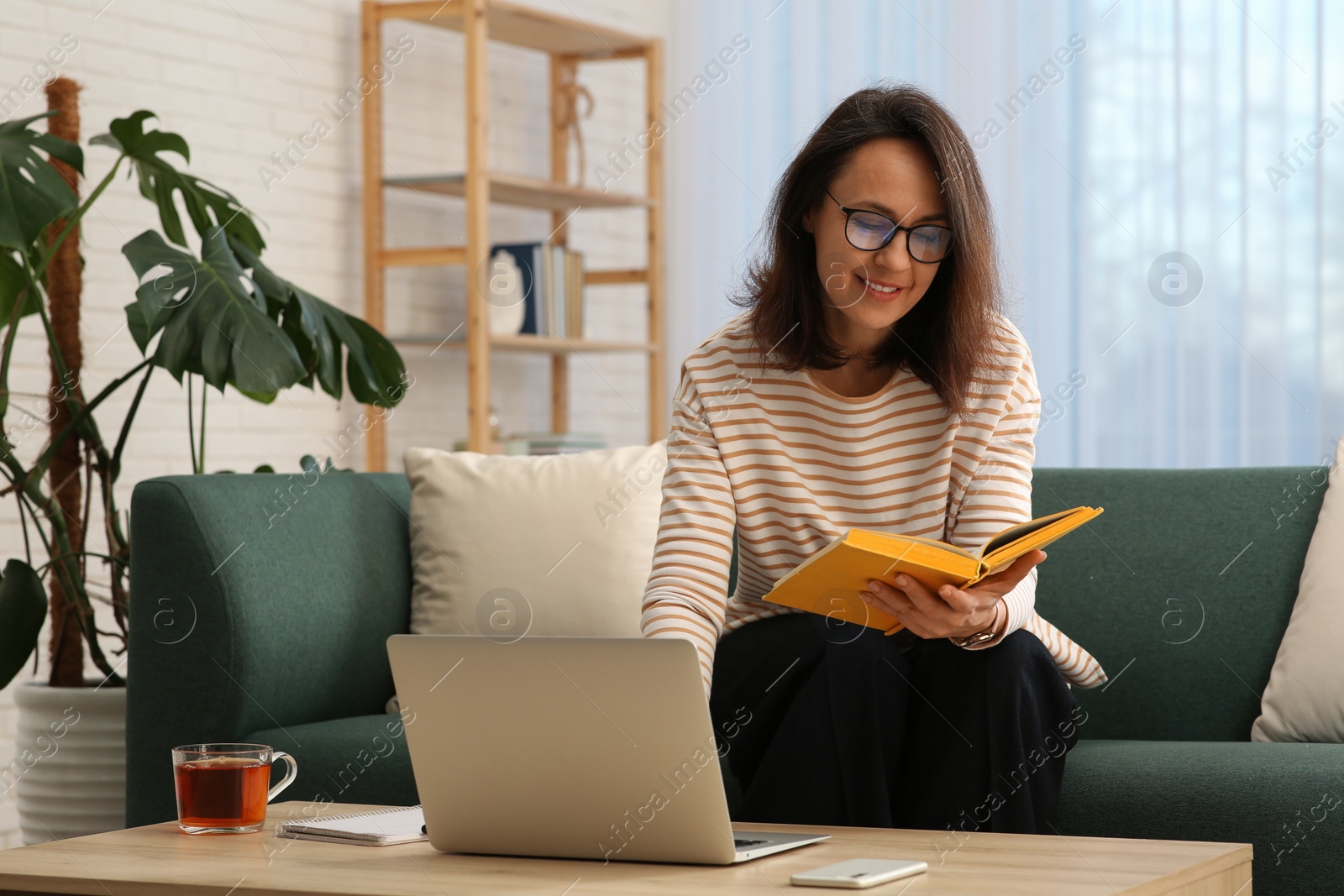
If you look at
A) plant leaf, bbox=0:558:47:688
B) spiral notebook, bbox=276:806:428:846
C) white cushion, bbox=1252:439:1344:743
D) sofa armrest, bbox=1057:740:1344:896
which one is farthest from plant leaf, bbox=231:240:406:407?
→ white cushion, bbox=1252:439:1344:743

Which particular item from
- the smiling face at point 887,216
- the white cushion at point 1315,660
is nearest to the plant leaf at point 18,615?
the smiling face at point 887,216

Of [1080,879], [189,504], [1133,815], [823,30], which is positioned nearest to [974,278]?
[1133,815]

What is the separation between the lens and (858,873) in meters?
1.09

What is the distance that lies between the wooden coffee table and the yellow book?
23cm

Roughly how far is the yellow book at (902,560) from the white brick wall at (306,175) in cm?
218

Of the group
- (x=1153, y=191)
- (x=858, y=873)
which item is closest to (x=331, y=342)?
(x=858, y=873)

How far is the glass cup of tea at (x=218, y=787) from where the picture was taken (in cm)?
143

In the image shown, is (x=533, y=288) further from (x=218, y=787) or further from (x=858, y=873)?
(x=858, y=873)

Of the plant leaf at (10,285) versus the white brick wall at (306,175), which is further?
the white brick wall at (306,175)

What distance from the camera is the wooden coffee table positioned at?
109 cm

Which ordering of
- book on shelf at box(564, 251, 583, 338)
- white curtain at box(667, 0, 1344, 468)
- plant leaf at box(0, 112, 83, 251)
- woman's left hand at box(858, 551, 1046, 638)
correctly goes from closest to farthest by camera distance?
woman's left hand at box(858, 551, 1046, 638), plant leaf at box(0, 112, 83, 251), white curtain at box(667, 0, 1344, 468), book on shelf at box(564, 251, 583, 338)

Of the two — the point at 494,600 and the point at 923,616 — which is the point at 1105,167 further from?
the point at 923,616

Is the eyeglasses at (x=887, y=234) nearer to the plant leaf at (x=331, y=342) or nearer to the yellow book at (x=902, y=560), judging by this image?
the yellow book at (x=902, y=560)

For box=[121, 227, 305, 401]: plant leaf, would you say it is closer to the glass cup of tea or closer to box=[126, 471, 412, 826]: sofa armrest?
box=[126, 471, 412, 826]: sofa armrest
